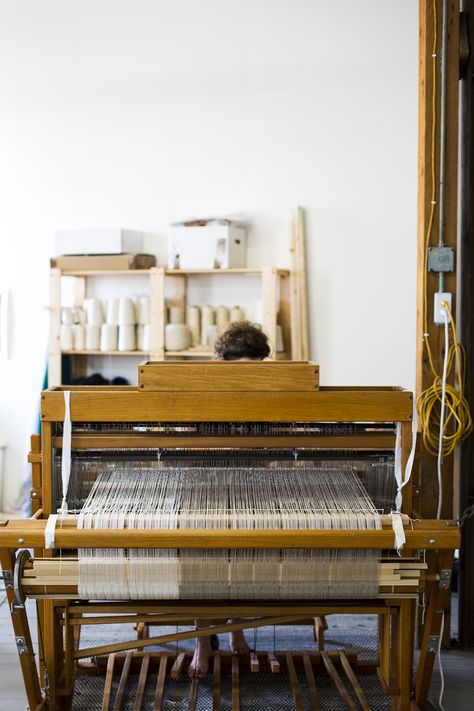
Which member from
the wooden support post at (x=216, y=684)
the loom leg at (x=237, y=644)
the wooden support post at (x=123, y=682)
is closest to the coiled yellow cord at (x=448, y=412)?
the loom leg at (x=237, y=644)

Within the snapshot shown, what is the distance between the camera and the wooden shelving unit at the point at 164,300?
4.80 metres

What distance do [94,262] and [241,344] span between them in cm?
199

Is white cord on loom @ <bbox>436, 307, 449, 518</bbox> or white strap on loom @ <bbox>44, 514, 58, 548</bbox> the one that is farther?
white cord on loom @ <bbox>436, 307, 449, 518</bbox>

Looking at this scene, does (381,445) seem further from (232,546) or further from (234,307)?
(234,307)

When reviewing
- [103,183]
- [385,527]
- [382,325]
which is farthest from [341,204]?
[385,527]

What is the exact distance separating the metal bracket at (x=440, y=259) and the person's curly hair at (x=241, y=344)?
721 millimetres

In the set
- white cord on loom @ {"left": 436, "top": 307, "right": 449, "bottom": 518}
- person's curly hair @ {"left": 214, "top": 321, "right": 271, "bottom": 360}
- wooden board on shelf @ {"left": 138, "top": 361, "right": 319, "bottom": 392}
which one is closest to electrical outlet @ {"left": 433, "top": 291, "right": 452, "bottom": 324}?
white cord on loom @ {"left": 436, "top": 307, "right": 449, "bottom": 518}

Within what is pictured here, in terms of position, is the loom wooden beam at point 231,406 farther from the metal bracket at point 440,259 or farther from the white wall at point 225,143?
the white wall at point 225,143

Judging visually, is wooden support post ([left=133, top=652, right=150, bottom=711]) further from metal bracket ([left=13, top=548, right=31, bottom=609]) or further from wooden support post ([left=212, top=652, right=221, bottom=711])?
metal bracket ([left=13, top=548, right=31, bottom=609])

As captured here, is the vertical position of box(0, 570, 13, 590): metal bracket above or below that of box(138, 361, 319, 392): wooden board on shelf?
below

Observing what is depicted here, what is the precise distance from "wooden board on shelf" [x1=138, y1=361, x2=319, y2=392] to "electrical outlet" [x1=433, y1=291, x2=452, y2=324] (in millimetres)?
1027

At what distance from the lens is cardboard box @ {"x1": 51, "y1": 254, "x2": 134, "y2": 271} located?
4.95 metres

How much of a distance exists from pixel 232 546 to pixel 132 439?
52cm

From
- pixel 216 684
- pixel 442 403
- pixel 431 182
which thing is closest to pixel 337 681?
pixel 216 684
